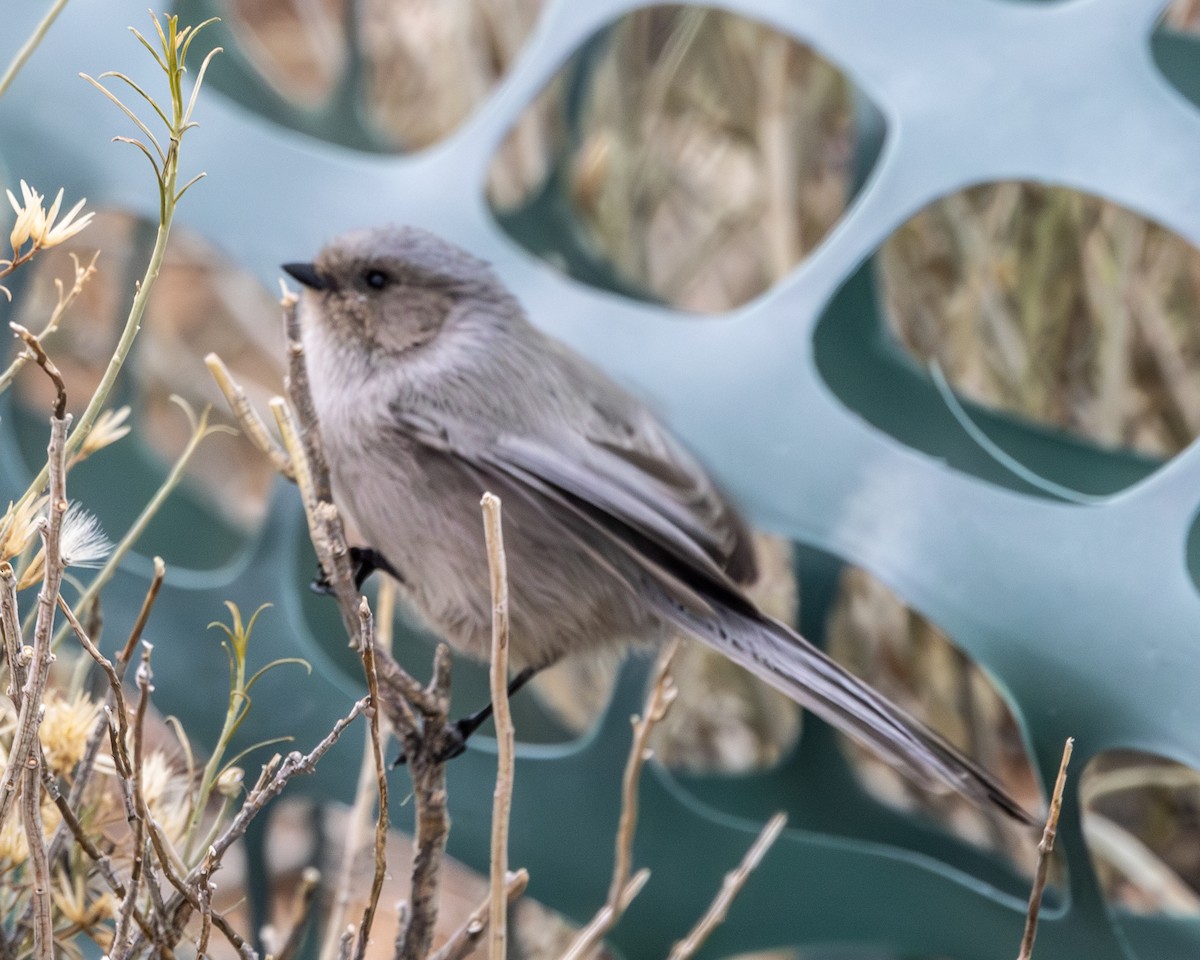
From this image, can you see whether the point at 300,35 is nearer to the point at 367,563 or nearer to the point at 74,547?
the point at 367,563

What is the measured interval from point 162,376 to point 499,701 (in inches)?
46.6

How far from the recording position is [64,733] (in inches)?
24.5

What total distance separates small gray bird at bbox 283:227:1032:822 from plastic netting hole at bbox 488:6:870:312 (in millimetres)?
367

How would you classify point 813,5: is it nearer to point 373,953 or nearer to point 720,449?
point 720,449

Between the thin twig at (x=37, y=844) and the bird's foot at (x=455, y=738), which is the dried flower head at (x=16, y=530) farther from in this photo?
the bird's foot at (x=455, y=738)

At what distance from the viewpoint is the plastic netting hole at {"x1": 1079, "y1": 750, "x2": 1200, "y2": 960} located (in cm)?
96

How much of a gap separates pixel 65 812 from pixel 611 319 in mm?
644

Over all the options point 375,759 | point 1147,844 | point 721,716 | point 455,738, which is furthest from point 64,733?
point 1147,844

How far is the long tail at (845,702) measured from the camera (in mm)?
753

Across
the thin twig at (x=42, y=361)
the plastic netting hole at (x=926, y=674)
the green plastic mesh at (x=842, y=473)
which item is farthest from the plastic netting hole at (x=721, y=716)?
the thin twig at (x=42, y=361)

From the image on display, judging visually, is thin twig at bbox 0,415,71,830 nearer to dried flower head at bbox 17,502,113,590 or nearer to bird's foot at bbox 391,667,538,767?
dried flower head at bbox 17,502,113,590

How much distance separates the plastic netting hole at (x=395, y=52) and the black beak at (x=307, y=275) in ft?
1.51

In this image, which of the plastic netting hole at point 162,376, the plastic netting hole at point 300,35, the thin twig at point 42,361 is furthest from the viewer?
the plastic netting hole at point 300,35

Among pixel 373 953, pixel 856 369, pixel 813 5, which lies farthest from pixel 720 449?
pixel 373 953
